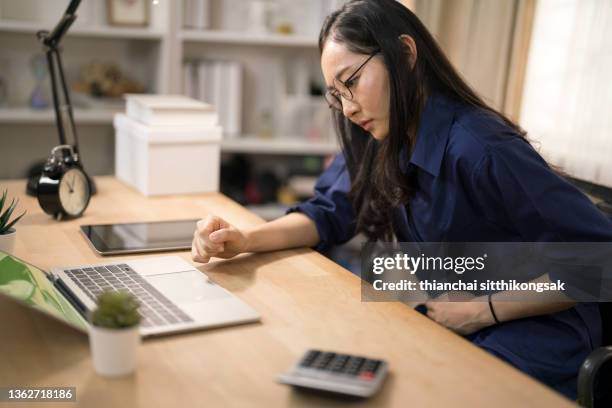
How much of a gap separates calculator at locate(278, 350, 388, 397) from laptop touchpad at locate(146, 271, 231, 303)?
0.95 feet

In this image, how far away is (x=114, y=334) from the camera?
0.86 m

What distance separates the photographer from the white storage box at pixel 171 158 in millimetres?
1916

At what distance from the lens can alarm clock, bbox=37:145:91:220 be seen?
1.58m

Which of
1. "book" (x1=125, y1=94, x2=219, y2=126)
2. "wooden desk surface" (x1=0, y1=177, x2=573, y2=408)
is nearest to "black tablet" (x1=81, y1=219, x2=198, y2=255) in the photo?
"wooden desk surface" (x1=0, y1=177, x2=573, y2=408)

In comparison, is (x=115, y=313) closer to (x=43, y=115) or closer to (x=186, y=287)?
(x=186, y=287)

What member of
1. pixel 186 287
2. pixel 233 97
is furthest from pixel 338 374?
pixel 233 97

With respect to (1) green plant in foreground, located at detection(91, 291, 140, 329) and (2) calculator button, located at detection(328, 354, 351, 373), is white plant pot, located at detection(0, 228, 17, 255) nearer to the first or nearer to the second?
(1) green plant in foreground, located at detection(91, 291, 140, 329)

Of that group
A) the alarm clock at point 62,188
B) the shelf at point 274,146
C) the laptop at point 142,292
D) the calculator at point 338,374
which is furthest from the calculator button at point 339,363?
the shelf at point 274,146

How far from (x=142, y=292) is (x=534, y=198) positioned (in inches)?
27.2

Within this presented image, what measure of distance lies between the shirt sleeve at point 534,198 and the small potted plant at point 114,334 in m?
0.72

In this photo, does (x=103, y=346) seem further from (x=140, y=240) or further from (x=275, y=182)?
(x=275, y=182)

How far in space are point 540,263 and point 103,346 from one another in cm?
85

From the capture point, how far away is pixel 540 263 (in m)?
1.35

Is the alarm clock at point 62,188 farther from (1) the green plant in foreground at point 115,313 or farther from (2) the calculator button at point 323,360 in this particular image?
(2) the calculator button at point 323,360
